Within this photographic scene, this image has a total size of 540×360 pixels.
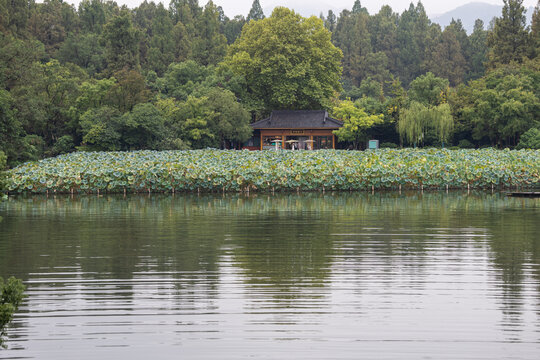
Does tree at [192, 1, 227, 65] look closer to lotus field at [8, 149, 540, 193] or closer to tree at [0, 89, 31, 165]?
tree at [0, 89, 31, 165]

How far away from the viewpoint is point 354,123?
48.3 metres

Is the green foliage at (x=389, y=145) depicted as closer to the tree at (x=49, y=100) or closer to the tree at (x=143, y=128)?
the tree at (x=143, y=128)

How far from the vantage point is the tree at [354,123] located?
157 ft

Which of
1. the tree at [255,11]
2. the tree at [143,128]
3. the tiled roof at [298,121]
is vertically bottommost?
the tree at [143,128]

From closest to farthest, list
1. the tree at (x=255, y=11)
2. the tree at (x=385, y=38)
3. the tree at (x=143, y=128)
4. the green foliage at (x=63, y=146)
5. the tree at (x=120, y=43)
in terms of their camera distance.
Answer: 1. the tree at (x=143, y=128)
2. the green foliage at (x=63, y=146)
3. the tree at (x=120, y=43)
4. the tree at (x=385, y=38)
5. the tree at (x=255, y=11)

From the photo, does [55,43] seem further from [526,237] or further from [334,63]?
[526,237]

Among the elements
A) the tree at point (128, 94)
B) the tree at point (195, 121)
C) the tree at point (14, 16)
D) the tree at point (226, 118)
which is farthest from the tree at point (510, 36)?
the tree at point (14, 16)

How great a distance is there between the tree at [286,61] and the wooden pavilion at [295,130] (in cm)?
117

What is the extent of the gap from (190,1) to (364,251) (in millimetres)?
76243

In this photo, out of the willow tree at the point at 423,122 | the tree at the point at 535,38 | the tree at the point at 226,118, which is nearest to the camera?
the tree at the point at 226,118

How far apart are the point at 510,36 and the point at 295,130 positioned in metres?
22.5

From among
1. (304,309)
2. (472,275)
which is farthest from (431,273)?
(304,309)

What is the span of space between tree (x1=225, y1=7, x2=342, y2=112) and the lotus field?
2060 cm

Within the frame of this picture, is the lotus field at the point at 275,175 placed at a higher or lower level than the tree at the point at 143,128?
lower
